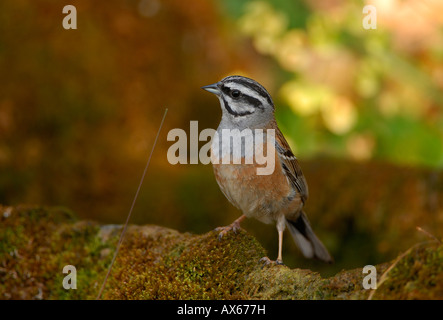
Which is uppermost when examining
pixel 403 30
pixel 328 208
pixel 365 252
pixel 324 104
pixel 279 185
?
pixel 403 30

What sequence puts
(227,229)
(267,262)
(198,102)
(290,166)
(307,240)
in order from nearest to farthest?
(267,262) < (227,229) < (290,166) < (307,240) < (198,102)

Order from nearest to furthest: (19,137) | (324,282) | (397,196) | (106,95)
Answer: (324,282)
(397,196)
(19,137)
(106,95)

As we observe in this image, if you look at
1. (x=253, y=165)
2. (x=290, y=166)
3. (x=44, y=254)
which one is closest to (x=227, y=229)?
(x=253, y=165)

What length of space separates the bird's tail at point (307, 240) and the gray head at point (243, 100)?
953mm

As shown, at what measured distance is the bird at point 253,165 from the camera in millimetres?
3561

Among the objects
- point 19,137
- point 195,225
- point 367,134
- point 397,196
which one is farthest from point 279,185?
point 367,134

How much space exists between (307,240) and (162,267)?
173 centimetres

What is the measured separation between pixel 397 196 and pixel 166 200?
99.4 inches

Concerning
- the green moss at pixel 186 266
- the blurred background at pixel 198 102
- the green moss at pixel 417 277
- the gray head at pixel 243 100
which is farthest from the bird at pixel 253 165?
the blurred background at pixel 198 102

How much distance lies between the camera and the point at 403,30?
337 inches

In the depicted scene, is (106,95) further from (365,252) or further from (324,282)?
(324,282)

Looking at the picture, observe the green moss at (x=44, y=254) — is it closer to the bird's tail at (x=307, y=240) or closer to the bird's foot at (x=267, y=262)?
the bird's foot at (x=267, y=262)

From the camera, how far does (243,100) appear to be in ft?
12.5

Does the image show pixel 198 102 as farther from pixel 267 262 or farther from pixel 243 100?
pixel 267 262
